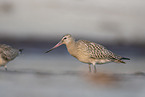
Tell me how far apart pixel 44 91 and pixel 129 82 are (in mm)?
2419

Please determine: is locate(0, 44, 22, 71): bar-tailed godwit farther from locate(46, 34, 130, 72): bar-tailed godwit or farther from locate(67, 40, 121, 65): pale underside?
locate(67, 40, 121, 65): pale underside

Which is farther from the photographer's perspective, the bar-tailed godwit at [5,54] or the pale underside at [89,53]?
the bar-tailed godwit at [5,54]

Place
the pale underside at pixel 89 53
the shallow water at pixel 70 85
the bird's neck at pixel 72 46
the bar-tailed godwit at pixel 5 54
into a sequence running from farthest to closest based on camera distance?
the bar-tailed godwit at pixel 5 54
the bird's neck at pixel 72 46
the pale underside at pixel 89 53
the shallow water at pixel 70 85

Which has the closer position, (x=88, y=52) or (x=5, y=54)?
(x=88, y=52)

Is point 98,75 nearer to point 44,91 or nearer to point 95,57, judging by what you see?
point 95,57

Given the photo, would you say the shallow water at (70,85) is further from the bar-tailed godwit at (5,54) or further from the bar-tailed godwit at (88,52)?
the bar-tailed godwit at (5,54)

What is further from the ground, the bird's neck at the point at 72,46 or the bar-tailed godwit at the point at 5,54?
the bird's neck at the point at 72,46

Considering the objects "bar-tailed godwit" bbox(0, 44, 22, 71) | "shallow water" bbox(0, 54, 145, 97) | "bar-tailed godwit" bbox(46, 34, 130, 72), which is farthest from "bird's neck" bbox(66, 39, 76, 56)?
"bar-tailed godwit" bbox(0, 44, 22, 71)

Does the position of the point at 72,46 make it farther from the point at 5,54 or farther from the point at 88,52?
the point at 5,54

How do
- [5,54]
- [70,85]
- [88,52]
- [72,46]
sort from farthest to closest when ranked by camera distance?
[5,54] < [72,46] < [88,52] < [70,85]

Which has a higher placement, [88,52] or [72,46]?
[72,46]

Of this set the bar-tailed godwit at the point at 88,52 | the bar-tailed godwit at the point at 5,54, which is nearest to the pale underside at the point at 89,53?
the bar-tailed godwit at the point at 88,52

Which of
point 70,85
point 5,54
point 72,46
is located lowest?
point 5,54

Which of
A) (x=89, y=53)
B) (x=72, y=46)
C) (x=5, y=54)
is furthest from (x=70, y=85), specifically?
(x=5, y=54)
